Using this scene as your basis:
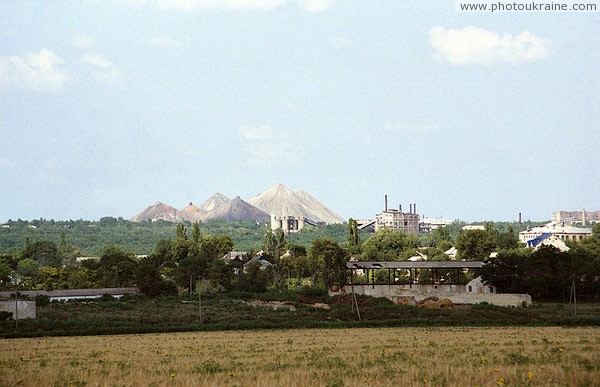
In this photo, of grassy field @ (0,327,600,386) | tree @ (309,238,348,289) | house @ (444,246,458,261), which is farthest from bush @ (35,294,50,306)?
house @ (444,246,458,261)

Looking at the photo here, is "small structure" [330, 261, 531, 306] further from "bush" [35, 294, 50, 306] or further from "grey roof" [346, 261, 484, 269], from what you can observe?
"bush" [35, 294, 50, 306]

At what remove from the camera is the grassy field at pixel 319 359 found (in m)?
24.6

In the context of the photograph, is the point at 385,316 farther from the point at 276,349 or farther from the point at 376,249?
the point at 376,249

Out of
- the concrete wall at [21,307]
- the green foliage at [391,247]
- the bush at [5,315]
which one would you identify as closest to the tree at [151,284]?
the concrete wall at [21,307]

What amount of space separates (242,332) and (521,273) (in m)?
36.3

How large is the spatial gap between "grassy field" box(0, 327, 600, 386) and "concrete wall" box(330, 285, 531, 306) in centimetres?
2179

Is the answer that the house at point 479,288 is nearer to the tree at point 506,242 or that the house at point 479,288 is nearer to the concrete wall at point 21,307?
the concrete wall at point 21,307

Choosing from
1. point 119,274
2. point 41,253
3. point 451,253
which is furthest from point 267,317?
point 41,253

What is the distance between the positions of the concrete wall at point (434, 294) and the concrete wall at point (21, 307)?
28.8 m

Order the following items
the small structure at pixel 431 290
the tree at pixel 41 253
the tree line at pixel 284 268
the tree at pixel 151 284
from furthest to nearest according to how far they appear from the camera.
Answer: the tree at pixel 41 253, the tree at pixel 151 284, the tree line at pixel 284 268, the small structure at pixel 431 290

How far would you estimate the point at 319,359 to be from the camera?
31781 millimetres

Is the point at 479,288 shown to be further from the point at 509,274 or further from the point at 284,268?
the point at 284,268

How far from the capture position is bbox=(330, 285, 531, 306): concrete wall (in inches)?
2822

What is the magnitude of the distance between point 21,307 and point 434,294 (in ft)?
113
